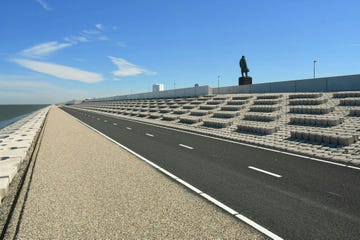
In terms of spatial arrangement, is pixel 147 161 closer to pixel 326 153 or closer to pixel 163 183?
pixel 163 183

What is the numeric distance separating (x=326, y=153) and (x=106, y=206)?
10585 mm

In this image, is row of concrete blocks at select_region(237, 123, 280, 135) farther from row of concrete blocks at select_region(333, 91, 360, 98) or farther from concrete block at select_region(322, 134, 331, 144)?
row of concrete blocks at select_region(333, 91, 360, 98)

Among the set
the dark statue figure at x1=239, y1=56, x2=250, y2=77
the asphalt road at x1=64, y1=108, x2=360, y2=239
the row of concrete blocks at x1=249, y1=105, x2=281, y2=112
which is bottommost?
the asphalt road at x1=64, y1=108, x2=360, y2=239

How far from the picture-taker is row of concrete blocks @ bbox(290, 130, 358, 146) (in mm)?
15078

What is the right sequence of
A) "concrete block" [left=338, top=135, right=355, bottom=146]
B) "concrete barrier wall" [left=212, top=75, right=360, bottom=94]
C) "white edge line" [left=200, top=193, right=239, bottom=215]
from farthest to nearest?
"concrete barrier wall" [left=212, top=75, right=360, bottom=94]
"concrete block" [left=338, top=135, right=355, bottom=146]
"white edge line" [left=200, top=193, right=239, bottom=215]

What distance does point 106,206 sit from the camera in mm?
7812

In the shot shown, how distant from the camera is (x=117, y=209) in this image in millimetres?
7559

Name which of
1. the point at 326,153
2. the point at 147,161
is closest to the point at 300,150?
the point at 326,153

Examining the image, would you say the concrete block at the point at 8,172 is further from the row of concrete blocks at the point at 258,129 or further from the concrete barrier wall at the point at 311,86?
the concrete barrier wall at the point at 311,86

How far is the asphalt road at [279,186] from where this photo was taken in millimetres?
6500

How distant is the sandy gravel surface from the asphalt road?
2.80 ft

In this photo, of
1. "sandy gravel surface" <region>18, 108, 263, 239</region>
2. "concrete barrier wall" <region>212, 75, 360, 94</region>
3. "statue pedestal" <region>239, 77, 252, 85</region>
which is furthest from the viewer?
"statue pedestal" <region>239, 77, 252, 85</region>

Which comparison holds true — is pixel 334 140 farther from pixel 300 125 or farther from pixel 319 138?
pixel 300 125

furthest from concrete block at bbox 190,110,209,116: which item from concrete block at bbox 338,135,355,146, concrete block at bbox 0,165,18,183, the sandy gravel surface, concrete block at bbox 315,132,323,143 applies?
concrete block at bbox 0,165,18,183
